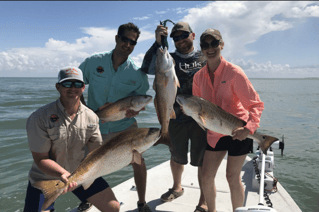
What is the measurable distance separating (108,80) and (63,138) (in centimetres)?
126

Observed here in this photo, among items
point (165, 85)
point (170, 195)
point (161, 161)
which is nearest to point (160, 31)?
point (165, 85)

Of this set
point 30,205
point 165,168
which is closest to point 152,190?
point 165,168

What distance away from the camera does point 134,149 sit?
260cm

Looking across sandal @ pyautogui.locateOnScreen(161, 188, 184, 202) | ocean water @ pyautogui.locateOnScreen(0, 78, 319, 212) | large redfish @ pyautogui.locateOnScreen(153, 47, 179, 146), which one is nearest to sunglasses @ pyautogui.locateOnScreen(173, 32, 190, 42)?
large redfish @ pyautogui.locateOnScreen(153, 47, 179, 146)

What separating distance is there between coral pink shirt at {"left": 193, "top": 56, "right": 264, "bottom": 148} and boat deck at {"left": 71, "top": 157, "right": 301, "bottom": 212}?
66.8 inches

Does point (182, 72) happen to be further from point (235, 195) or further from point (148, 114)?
point (148, 114)

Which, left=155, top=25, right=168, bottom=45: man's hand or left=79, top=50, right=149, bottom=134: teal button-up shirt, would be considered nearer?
left=155, top=25, right=168, bottom=45: man's hand

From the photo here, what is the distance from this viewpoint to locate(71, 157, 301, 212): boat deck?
404cm

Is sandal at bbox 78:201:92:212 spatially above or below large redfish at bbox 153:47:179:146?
below

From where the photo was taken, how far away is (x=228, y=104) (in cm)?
297

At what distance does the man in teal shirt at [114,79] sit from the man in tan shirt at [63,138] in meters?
0.72

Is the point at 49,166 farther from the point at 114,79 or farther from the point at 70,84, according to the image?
the point at 114,79

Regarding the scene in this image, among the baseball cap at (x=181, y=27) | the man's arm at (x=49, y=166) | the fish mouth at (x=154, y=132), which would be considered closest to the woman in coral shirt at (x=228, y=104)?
the baseball cap at (x=181, y=27)

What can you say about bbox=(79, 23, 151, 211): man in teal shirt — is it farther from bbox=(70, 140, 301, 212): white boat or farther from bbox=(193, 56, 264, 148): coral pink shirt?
bbox=(193, 56, 264, 148): coral pink shirt
